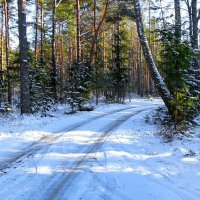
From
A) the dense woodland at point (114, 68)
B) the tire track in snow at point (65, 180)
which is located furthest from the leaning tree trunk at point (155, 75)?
the tire track in snow at point (65, 180)

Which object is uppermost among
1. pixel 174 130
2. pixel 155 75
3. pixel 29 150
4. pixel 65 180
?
pixel 155 75

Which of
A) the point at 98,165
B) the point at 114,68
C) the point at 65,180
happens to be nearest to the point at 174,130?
the point at 98,165

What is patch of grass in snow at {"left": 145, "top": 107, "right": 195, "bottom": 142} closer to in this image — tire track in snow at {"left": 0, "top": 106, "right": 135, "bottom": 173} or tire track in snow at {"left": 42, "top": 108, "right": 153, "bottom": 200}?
tire track in snow at {"left": 42, "top": 108, "right": 153, "bottom": 200}

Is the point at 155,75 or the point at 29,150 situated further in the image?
the point at 155,75

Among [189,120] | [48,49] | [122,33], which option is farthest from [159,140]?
[48,49]

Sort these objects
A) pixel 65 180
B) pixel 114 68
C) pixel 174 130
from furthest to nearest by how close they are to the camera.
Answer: pixel 114 68
pixel 174 130
pixel 65 180

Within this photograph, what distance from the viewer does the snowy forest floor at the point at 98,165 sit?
280 inches

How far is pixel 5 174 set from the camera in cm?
837

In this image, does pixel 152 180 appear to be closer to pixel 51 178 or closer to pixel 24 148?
pixel 51 178

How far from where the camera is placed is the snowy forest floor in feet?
23.3

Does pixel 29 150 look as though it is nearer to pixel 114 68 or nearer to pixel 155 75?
pixel 155 75

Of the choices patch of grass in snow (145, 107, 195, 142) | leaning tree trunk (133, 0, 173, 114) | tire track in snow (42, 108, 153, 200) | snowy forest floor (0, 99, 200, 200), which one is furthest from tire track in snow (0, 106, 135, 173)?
leaning tree trunk (133, 0, 173, 114)

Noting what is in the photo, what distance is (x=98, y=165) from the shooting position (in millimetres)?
8961

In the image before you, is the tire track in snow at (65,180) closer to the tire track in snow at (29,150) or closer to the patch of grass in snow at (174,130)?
the tire track in snow at (29,150)
